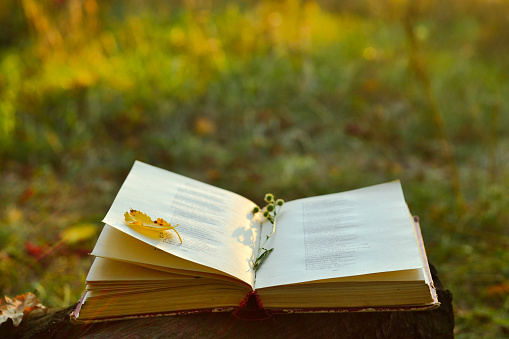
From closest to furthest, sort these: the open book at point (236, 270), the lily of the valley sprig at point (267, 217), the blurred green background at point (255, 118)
Answer: the open book at point (236, 270), the lily of the valley sprig at point (267, 217), the blurred green background at point (255, 118)

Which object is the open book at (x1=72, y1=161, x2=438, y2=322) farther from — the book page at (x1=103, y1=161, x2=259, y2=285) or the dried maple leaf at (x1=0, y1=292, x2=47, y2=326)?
the dried maple leaf at (x1=0, y1=292, x2=47, y2=326)

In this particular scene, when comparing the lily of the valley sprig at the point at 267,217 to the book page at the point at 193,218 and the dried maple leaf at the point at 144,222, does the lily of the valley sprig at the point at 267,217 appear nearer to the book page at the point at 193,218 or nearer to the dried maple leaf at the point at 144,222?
the book page at the point at 193,218

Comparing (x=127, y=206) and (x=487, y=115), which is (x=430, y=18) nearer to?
(x=487, y=115)

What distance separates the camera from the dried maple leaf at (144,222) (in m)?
0.89

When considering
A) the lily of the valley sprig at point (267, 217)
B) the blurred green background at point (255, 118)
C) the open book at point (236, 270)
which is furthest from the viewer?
the blurred green background at point (255, 118)

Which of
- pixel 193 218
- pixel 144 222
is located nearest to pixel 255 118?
pixel 193 218

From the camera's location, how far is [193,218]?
39.6 inches

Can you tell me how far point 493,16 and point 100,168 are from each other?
371 centimetres

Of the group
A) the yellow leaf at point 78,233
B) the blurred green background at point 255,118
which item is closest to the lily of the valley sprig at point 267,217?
the blurred green background at point 255,118

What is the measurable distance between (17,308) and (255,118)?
2.30 meters

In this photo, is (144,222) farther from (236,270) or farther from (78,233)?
(78,233)

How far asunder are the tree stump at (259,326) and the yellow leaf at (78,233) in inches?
44.4

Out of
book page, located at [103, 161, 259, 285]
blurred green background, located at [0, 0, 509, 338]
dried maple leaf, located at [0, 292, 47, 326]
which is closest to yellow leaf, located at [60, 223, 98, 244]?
blurred green background, located at [0, 0, 509, 338]

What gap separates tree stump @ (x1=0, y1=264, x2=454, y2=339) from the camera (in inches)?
36.3
